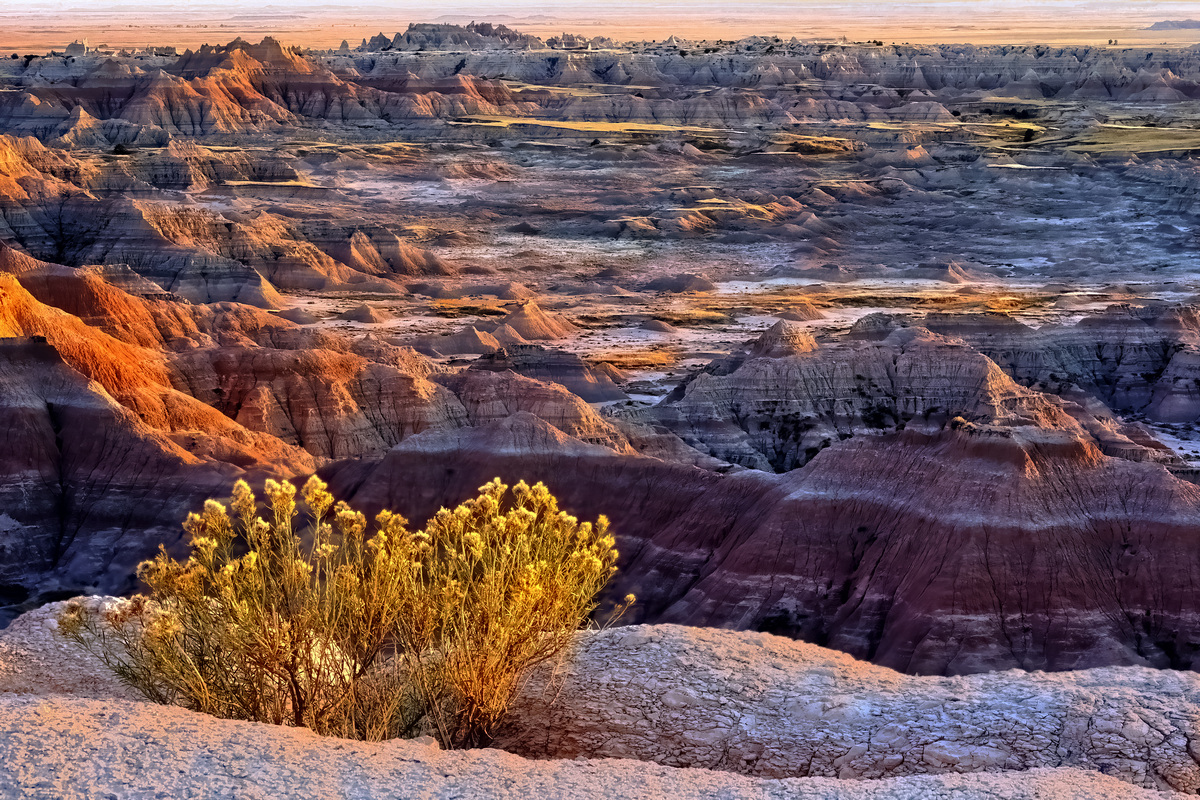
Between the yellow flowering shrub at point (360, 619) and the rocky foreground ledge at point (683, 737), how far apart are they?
0.98 m

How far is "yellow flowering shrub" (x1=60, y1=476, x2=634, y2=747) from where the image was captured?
50.9ft

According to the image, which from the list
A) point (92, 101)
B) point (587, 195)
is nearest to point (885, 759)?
point (587, 195)

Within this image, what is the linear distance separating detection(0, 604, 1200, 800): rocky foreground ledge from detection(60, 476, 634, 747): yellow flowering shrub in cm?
98

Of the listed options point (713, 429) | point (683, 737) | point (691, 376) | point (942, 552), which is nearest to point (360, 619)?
point (683, 737)

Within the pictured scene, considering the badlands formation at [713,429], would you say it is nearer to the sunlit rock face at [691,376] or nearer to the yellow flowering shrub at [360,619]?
the sunlit rock face at [691,376]

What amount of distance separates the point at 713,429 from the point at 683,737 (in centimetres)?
2822

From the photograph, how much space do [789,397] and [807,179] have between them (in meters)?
93.5

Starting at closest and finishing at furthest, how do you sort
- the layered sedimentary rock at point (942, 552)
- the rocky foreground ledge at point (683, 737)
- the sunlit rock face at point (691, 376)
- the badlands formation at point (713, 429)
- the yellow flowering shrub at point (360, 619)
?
1. the rocky foreground ledge at point (683, 737)
2. the yellow flowering shrub at point (360, 619)
3. the badlands formation at point (713, 429)
4. the layered sedimentary rock at point (942, 552)
5. the sunlit rock face at point (691, 376)

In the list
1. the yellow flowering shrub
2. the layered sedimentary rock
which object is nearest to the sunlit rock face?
the layered sedimentary rock

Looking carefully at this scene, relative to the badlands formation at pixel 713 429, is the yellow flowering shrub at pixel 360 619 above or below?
above

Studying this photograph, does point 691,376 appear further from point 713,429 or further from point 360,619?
point 360,619

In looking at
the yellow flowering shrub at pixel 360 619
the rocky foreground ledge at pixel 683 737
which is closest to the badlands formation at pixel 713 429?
the rocky foreground ledge at pixel 683 737

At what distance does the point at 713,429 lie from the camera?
1802 inches

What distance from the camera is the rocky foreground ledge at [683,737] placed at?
551 inches
